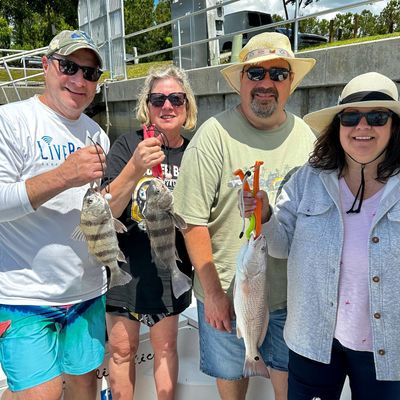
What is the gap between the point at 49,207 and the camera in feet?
7.54

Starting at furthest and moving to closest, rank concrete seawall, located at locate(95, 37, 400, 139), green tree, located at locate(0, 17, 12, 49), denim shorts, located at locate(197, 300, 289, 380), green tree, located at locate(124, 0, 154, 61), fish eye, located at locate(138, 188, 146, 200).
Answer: green tree, located at locate(124, 0, 154, 61) < green tree, located at locate(0, 17, 12, 49) < concrete seawall, located at locate(95, 37, 400, 139) < fish eye, located at locate(138, 188, 146, 200) < denim shorts, located at locate(197, 300, 289, 380)

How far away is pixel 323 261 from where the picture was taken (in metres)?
2.03

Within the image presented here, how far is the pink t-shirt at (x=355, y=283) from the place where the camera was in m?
1.96

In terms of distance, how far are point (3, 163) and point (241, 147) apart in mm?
1291

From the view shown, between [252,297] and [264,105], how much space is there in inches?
43.6

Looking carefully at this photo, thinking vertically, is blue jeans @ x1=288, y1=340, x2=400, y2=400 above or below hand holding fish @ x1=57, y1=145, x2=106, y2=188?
below

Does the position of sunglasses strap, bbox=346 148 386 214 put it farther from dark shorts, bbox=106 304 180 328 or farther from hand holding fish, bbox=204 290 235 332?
dark shorts, bbox=106 304 180 328

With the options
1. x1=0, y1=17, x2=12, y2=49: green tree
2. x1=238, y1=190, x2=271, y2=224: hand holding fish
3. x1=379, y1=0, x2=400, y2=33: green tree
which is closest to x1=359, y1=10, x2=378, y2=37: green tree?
x1=379, y1=0, x2=400, y2=33: green tree

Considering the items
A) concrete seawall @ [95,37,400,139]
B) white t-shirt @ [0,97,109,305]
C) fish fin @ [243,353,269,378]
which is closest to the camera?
white t-shirt @ [0,97,109,305]

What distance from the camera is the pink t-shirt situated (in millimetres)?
1959

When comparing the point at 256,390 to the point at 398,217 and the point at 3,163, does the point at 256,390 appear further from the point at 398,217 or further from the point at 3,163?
the point at 3,163

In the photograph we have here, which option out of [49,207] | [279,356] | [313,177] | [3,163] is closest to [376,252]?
[313,177]

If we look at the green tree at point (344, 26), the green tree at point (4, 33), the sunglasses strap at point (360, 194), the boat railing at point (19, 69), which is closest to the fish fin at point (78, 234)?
the sunglasses strap at point (360, 194)

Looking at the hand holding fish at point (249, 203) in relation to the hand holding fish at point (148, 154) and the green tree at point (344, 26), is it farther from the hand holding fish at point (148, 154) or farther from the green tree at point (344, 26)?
the green tree at point (344, 26)
